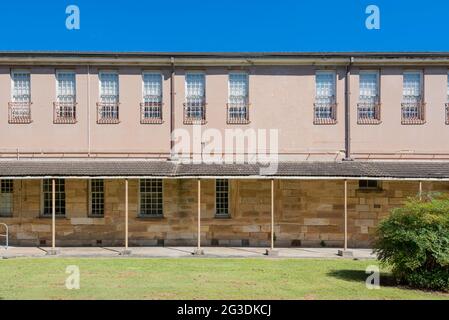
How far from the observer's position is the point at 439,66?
62.1ft

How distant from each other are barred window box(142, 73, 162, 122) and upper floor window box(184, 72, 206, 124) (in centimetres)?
122

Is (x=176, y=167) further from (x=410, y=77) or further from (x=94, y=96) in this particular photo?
(x=410, y=77)

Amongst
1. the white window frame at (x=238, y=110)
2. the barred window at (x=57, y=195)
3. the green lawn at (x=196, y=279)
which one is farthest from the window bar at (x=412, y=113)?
the barred window at (x=57, y=195)

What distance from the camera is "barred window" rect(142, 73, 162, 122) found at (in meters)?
19.0

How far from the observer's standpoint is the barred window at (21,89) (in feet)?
61.8

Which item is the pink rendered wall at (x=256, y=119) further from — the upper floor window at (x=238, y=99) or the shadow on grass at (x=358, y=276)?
the shadow on grass at (x=358, y=276)

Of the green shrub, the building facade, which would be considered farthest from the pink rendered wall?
the green shrub

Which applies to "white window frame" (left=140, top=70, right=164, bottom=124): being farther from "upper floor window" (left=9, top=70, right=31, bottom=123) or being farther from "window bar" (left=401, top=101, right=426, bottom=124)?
"window bar" (left=401, top=101, right=426, bottom=124)

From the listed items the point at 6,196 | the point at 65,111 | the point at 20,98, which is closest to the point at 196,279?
the point at 65,111

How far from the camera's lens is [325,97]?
63.0 feet

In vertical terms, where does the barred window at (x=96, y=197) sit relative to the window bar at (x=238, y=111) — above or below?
below

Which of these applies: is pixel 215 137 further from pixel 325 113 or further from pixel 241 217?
pixel 325 113

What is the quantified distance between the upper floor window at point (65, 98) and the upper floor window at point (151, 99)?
310 centimetres

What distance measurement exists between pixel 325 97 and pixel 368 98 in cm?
194
